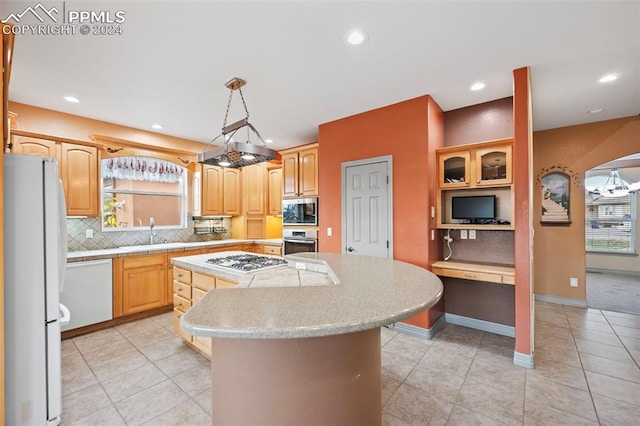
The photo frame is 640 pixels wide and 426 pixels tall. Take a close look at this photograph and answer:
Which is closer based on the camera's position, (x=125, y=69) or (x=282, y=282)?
(x=282, y=282)

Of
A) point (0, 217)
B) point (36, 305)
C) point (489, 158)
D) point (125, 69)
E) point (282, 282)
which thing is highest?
point (125, 69)

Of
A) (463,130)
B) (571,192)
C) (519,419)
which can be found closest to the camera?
(519,419)

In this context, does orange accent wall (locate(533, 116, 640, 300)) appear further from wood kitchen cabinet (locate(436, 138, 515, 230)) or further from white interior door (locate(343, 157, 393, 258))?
white interior door (locate(343, 157, 393, 258))

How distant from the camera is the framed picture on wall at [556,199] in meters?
4.23

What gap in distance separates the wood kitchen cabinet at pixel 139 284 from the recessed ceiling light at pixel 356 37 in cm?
363

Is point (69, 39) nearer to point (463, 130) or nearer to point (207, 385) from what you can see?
point (207, 385)

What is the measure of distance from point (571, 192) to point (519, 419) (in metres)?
3.79

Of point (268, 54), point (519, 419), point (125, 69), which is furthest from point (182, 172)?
point (519, 419)

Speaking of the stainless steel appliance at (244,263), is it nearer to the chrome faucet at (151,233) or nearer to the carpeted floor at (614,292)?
the chrome faucet at (151,233)

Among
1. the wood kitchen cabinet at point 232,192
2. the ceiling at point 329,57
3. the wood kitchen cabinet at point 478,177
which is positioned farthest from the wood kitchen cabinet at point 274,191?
the wood kitchen cabinet at point 478,177

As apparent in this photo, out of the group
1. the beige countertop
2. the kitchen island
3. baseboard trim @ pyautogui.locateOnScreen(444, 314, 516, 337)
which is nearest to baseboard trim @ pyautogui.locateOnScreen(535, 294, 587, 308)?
baseboard trim @ pyautogui.locateOnScreen(444, 314, 516, 337)

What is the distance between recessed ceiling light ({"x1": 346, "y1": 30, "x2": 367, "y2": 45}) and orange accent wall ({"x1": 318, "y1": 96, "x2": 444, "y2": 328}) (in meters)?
1.30

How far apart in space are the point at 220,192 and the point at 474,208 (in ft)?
13.5

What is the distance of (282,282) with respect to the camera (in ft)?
5.63
